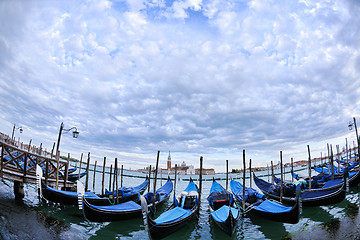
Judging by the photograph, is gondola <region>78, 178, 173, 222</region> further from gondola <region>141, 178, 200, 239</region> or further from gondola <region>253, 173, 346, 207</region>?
gondola <region>253, 173, 346, 207</region>

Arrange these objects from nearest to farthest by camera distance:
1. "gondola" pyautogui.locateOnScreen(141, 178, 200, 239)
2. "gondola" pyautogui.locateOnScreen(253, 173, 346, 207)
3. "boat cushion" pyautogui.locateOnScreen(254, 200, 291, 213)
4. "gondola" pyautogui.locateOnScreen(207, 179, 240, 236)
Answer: "gondola" pyautogui.locateOnScreen(141, 178, 200, 239) → "gondola" pyautogui.locateOnScreen(207, 179, 240, 236) → "boat cushion" pyautogui.locateOnScreen(254, 200, 291, 213) → "gondola" pyautogui.locateOnScreen(253, 173, 346, 207)

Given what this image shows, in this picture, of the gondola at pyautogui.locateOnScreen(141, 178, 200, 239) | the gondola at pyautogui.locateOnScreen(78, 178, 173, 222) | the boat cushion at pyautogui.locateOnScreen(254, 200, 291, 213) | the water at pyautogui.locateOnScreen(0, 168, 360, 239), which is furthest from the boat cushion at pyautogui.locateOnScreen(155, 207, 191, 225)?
the boat cushion at pyautogui.locateOnScreen(254, 200, 291, 213)

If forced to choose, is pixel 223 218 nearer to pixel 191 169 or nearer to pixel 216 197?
pixel 216 197

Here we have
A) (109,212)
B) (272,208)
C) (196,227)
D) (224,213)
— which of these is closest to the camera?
(224,213)

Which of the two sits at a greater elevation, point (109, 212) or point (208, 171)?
point (109, 212)

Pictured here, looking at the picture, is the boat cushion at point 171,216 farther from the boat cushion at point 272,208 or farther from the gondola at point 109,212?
the boat cushion at point 272,208

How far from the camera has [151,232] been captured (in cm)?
568

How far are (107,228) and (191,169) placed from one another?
8497 cm

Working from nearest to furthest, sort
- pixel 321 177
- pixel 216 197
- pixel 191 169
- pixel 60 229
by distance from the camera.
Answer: pixel 60 229, pixel 216 197, pixel 321 177, pixel 191 169

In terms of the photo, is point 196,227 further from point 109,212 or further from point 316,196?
point 316,196

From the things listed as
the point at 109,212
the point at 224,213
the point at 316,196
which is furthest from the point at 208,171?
the point at 109,212

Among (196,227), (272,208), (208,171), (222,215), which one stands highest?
(272,208)

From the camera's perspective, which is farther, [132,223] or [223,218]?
[132,223]

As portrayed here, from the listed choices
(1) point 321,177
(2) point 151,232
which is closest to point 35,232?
(2) point 151,232
